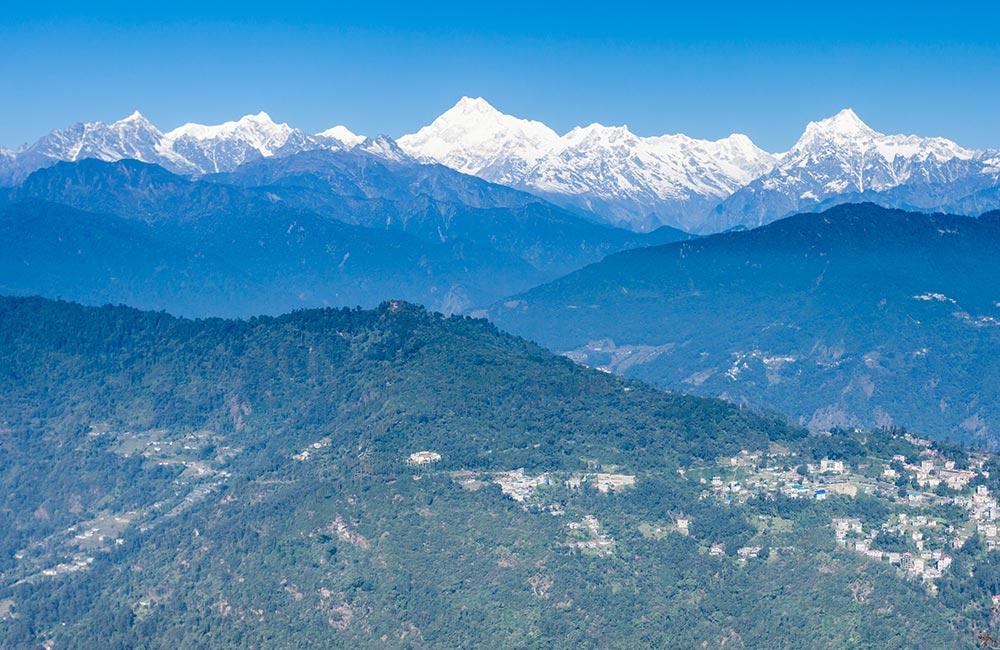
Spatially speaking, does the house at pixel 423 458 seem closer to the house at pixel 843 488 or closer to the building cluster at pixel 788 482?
the building cluster at pixel 788 482

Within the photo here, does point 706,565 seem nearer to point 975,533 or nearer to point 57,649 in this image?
point 975,533

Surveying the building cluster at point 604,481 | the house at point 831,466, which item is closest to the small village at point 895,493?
the house at point 831,466

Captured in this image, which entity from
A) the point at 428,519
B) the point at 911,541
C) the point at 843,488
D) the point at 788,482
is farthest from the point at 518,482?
Result: the point at 911,541

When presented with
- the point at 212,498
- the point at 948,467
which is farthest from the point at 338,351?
the point at 948,467

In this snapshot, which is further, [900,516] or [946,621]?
[900,516]

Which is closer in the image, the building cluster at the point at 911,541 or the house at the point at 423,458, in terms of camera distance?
the building cluster at the point at 911,541

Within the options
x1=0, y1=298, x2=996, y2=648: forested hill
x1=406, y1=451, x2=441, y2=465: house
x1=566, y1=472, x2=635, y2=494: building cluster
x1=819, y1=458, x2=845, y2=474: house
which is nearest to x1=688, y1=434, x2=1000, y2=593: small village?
x1=819, y1=458, x2=845, y2=474: house

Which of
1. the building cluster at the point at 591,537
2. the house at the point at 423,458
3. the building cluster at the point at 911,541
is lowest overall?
the building cluster at the point at 591,537

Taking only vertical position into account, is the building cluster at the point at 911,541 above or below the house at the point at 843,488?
below
